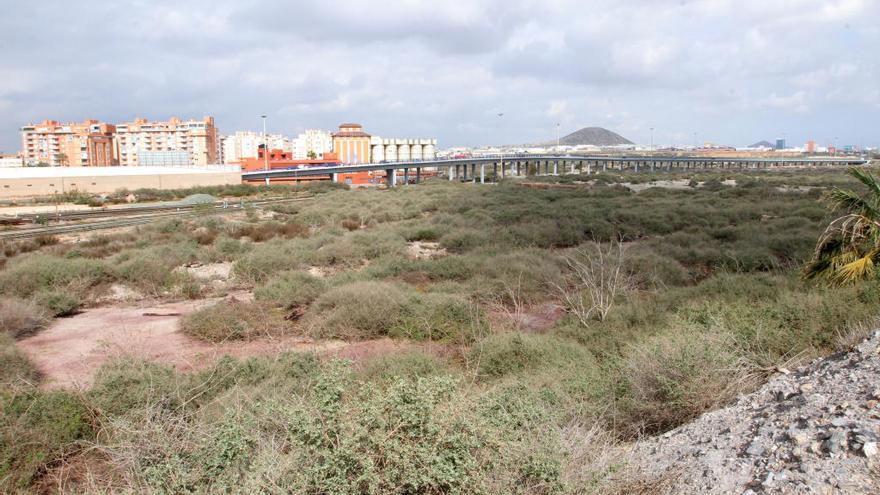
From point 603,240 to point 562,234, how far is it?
1640 millimetres

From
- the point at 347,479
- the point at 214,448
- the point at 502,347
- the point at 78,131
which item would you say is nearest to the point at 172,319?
the point at 502,347

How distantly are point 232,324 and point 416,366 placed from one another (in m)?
5.17

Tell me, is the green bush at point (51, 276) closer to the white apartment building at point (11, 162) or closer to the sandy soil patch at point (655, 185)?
the sandy soil patch at point (655, 185)

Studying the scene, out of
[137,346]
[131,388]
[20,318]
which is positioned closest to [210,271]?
[20,318]

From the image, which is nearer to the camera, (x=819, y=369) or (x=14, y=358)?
(x=819, y=369)

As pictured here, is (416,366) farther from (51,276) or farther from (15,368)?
(51,276)

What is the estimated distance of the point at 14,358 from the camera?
8.98m

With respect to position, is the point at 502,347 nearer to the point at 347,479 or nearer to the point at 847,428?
the point at 847,428

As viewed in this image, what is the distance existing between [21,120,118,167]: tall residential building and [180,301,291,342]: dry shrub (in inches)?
4397

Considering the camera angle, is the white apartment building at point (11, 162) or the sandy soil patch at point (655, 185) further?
the white apartment building at point (11, 162)

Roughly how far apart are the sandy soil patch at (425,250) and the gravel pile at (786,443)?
14.8 m

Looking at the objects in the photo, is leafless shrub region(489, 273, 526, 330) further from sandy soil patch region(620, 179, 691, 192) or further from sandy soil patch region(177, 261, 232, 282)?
sandy soil patch region(620, 179, 691, 192)

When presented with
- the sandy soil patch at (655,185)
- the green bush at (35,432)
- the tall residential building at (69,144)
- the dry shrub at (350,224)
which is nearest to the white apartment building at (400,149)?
the tall residential building at (69,144)

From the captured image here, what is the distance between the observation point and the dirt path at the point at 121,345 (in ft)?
30.9
